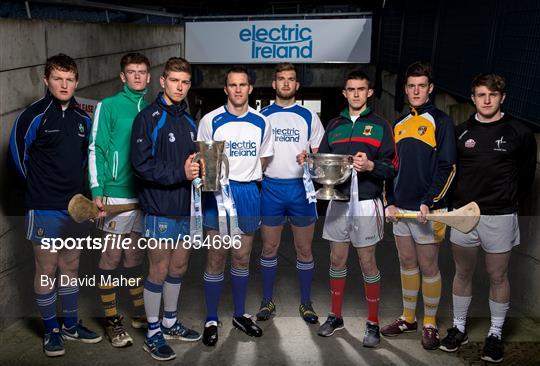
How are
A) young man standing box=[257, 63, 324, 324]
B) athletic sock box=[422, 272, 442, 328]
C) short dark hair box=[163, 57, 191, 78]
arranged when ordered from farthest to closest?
young man standing box=[257, 63, 324, 324] < athletic sock box=[422, 272, 442, 328] < short dark hair box=[163, 57, 191, 78]

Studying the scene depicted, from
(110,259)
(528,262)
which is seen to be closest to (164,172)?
(110,259)

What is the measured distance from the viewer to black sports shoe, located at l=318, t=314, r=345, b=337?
13.7ft

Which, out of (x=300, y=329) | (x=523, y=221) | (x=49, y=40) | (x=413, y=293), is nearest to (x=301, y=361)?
(x=300, y=329)

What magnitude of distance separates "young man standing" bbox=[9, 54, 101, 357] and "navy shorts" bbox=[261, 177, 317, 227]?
1.43m

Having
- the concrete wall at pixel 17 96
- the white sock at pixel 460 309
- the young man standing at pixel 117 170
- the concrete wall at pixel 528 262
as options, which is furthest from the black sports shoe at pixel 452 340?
the concrete wall at pixel 17 96

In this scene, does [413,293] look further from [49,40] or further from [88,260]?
[49,40]

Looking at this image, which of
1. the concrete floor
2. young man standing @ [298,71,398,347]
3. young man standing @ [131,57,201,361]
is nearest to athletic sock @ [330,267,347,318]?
young man standing @ [298,71,398,347]

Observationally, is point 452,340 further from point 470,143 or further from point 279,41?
point 279,41

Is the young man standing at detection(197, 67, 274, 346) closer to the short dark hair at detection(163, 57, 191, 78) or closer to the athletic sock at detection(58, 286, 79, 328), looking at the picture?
the short dark hair at detection(163, 57, 191, 78)

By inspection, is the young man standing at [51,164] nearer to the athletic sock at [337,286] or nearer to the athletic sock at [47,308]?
the athletic sock at [47,308]

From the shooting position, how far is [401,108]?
308 inches

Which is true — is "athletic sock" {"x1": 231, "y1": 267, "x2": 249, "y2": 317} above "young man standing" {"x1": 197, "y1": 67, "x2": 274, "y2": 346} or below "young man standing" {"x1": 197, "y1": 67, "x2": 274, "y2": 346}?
below

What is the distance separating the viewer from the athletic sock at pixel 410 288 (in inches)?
162

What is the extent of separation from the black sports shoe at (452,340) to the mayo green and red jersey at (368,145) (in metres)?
1.13
